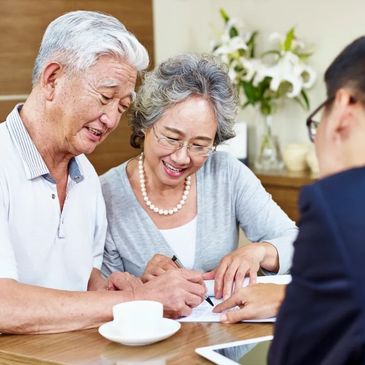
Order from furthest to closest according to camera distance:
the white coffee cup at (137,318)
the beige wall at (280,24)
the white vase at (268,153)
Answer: the white vase at (268,153) → the beige wall at (280,24) → the white coffee cup at (137,318)

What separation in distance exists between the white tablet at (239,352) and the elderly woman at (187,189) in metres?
0.54

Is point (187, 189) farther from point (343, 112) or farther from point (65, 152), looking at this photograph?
point (343, 112)

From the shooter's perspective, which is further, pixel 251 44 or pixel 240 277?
pixel 251 44

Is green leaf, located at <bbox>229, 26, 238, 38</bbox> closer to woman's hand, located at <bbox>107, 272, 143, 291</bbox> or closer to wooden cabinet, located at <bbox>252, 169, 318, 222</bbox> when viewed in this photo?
wooden cabinet, located at <bbox>252, 169, 318, 222</bbox>

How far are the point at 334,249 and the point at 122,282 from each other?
1097mm

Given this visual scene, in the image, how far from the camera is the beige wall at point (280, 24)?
3.95 m

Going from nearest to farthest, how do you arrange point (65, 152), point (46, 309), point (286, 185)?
point (46, 309)
point (65, 152)
point (286, 185)

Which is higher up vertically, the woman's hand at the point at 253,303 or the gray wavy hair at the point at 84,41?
the gray wavy hair at the point at 84,41

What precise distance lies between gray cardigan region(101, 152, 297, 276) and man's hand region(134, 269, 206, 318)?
1.41 ft

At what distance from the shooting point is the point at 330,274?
3.06ft

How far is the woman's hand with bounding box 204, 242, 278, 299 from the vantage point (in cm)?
194

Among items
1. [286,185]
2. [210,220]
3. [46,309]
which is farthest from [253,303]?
[286,185]

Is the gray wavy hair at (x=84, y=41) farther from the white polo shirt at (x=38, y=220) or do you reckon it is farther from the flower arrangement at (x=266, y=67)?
the flower arrangement at (x=266, y=67)

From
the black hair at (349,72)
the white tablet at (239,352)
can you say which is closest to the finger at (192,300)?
the white tablet at (239,352)
